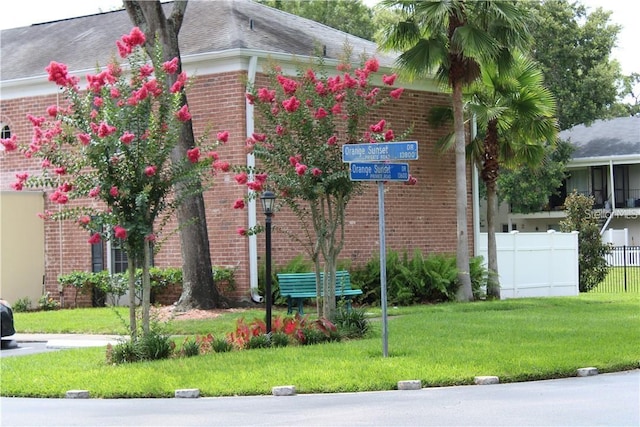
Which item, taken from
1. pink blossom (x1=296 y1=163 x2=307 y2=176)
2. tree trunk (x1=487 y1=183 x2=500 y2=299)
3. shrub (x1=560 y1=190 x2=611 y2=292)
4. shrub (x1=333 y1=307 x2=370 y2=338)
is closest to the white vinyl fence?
tree trunk (x1=487 y1=183 x2=500 y2=299)

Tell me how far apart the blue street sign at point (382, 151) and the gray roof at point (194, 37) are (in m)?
9.66

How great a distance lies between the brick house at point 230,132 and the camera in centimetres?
2314

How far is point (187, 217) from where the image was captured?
2178 cm

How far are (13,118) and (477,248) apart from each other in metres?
12.7

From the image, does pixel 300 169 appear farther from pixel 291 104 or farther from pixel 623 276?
pixel 623 276

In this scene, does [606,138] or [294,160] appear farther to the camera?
[606,138]

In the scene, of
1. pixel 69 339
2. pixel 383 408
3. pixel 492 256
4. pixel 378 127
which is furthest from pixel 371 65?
pixel 492 256

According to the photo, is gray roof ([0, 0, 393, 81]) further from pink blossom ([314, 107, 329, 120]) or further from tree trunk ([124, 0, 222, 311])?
pink blossom ([314, 107, 329, 120])

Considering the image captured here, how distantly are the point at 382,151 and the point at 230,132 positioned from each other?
9821mm

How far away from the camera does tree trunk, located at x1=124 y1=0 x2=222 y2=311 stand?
2159cm

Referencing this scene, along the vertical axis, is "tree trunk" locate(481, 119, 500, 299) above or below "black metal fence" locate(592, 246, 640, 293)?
above

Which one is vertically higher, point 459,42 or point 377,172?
point 459,42

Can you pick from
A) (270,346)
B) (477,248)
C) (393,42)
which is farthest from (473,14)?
(270,346)

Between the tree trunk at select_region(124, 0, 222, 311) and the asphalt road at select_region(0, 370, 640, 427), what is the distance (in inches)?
385
